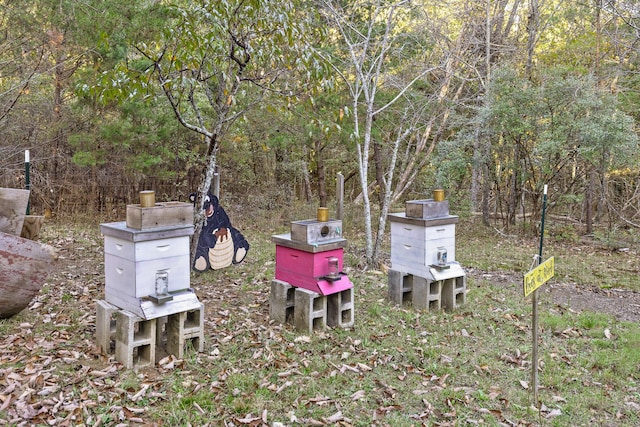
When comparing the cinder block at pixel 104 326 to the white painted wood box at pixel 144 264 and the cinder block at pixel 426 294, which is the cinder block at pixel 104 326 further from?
the cinder block at pixel 426 294

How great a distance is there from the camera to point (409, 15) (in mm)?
10367

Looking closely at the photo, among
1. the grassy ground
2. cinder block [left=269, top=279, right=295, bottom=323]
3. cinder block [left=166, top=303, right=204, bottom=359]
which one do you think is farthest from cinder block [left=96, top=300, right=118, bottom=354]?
cinder block [left=269, top=279, right=295, bottom=323]

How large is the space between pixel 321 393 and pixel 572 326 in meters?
3.29

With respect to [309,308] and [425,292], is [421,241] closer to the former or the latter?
[425,292]

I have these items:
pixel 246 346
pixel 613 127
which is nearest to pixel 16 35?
pixel 246 346

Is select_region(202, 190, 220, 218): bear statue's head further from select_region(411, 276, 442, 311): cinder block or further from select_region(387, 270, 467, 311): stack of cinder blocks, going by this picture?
select_region(411, 276, 442, 311): cinder block

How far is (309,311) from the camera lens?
15.4 feet

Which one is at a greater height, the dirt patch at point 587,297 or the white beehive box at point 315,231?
the white beehive box at point 315,231

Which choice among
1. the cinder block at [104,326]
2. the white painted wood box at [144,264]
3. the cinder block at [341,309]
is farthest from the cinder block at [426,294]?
the cinder block at [104,326]

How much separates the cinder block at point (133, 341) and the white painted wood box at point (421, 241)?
9.50ft

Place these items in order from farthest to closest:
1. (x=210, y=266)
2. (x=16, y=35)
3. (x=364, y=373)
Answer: (x=16, y=35)
(x=210, y=266)
(x=364, y=373)

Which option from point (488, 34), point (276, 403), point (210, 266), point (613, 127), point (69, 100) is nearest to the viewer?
point (276, 403)

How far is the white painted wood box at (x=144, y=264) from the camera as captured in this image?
3799mm

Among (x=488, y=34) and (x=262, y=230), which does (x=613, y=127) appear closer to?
(x=488, y=34)
